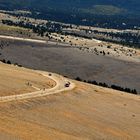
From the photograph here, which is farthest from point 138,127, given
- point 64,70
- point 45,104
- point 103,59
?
point 103,59

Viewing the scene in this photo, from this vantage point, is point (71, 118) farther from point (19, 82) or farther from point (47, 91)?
point (19, 82)

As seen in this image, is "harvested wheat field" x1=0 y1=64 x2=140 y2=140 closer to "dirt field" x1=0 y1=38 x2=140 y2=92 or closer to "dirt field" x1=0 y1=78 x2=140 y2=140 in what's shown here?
"dirt field" x1=0 y1=78 x2=140 y2=140

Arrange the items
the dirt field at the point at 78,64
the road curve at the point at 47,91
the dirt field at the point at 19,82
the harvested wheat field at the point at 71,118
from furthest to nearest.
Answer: the dirt field at the point at 78,64, the dirt field at the point at 19,82, the road curve at the point at 47,91, the harvested wheat field at the point at 71,118

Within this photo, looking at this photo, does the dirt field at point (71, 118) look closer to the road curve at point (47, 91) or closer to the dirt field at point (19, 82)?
the road curve at point (47, 91)

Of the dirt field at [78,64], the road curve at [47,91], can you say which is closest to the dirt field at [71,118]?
the road curve at [47,91]

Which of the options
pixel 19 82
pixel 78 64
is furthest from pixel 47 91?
pixel 78 64

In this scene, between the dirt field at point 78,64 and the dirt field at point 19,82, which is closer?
the dirt field at point 19,82

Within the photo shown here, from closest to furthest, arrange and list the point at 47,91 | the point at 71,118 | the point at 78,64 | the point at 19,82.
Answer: the point at 71,118, the point at 47,91, the point at 19,82, the point at 78,64
